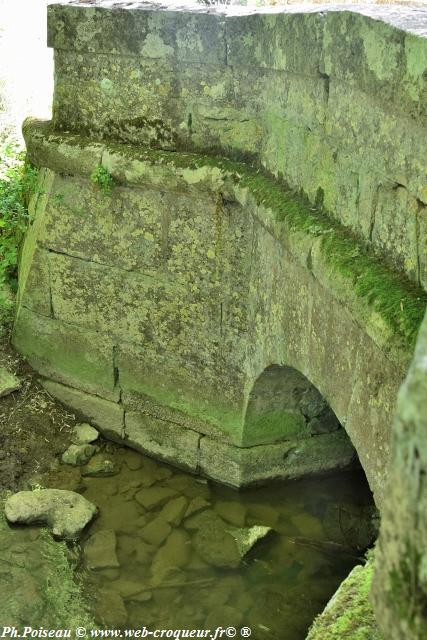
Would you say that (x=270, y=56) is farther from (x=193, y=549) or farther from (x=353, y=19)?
(x=193, y=549)

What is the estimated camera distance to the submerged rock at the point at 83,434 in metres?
5.00

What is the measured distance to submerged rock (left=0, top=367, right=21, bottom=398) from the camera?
507 cm

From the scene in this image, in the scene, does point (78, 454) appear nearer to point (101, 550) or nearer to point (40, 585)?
point (101, 550)

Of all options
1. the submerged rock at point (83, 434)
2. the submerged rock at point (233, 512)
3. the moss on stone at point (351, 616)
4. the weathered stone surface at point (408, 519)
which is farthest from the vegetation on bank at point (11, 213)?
the weathered stone surface at point (408, 519)

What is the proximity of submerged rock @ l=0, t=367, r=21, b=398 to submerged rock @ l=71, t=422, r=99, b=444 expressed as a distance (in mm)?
505

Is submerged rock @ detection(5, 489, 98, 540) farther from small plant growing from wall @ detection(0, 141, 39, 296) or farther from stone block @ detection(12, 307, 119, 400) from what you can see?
small plant growing from wall @ detection(0, 141, 39, 296)

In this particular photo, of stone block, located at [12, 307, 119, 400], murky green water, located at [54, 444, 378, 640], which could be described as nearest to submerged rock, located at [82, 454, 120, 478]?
murky green water, located at [54, 444, 378, 640]

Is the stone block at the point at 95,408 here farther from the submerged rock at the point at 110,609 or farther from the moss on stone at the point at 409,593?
the moss on stone at the point at 409,593

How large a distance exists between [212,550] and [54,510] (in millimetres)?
941

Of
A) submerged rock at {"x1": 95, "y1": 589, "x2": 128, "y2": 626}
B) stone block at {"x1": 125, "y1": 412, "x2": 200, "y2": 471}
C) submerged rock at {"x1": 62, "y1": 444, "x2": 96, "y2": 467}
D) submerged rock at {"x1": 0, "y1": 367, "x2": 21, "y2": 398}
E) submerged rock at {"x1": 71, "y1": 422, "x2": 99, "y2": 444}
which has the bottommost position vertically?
submerged rock at {"x1": 95, "y1": 589, "x2": 128, "y2": 626}

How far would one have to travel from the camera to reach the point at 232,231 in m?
4.00

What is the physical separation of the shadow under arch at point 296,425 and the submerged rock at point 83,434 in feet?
3.71

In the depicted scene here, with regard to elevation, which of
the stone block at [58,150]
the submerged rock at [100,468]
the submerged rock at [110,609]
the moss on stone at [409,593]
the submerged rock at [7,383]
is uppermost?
the moss on stone at [409,593]

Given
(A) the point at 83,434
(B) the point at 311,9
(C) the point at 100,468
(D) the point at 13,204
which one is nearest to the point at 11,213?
(D) the point at 13,204
